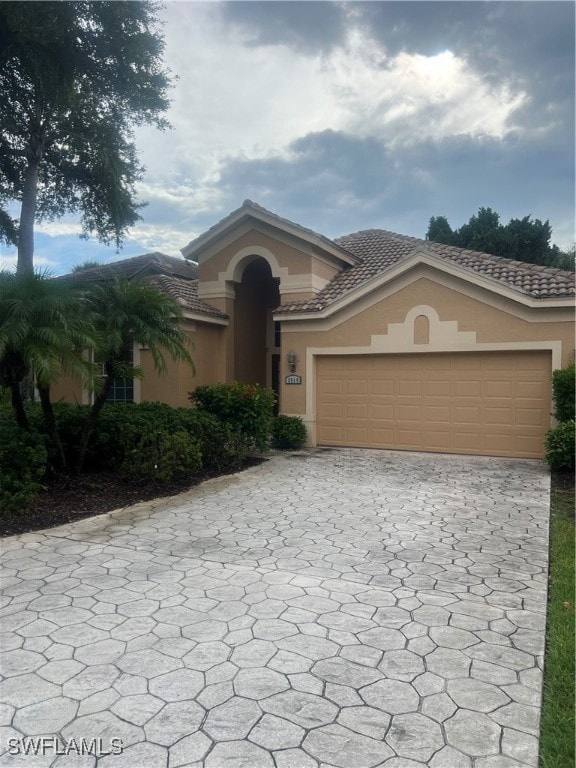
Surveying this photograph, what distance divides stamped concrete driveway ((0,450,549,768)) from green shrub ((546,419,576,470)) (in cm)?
352

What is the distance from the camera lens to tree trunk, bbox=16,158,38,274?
1886 centimetres

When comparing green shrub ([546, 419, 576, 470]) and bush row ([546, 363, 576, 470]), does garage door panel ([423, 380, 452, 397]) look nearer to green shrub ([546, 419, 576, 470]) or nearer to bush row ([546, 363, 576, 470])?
bush row ([546, 363, 576, 470])

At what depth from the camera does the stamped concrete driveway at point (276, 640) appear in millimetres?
3064

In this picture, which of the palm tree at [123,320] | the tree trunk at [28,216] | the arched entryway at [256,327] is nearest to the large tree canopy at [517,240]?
the arched entryway at [256,327]

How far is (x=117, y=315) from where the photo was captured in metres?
9.22

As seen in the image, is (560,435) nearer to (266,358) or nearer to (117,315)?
(117,315)

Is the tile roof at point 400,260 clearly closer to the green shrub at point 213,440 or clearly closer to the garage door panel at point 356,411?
the garage door panel at point 356,411

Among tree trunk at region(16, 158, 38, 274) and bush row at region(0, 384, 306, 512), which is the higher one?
tree trunk at region(16, 158, 38, 274)

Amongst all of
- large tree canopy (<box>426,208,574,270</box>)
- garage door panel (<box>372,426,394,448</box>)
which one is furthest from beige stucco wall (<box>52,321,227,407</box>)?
large tree canopy (<box>426,208,574,270</box>)

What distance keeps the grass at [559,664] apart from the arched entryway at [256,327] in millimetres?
13066

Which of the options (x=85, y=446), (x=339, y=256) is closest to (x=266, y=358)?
Answer: (x=339, y=256)

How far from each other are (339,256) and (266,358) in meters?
4.98

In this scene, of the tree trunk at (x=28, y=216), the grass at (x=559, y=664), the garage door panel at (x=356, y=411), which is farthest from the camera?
the tree trunk at (x=28, y=216)

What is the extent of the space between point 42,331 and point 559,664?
737 centimetres
